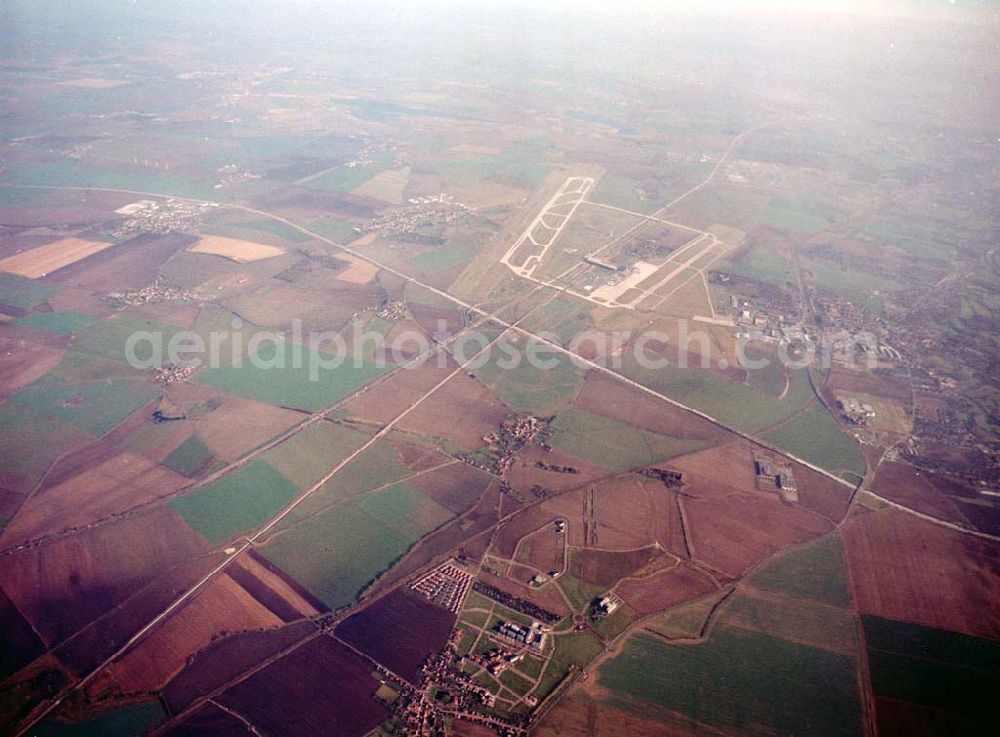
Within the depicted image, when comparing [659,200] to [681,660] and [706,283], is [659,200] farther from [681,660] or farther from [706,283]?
[681,660]

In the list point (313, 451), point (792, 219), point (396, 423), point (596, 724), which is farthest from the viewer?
point (792, 219)

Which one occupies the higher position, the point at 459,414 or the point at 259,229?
the point at 259,229

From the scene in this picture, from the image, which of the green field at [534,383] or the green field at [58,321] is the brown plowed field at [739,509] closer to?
the green field at [534,383]

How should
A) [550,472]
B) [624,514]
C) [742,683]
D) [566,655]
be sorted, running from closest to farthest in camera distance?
[742,683] < [566,655] < [624,514] < [550,472]

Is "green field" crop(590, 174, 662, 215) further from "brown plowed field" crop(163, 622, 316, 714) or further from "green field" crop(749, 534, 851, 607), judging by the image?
"brown plowed field" crop(163, 622, 316, 714)

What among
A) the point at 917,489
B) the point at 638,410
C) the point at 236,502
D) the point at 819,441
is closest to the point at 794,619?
the point at 917,489

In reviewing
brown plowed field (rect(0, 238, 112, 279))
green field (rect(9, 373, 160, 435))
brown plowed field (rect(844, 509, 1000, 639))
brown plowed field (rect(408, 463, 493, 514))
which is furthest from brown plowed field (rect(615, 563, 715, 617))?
brown plowed field (rect(0, 238, 112, 279))

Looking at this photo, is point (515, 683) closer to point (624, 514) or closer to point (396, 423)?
point (624, 514)

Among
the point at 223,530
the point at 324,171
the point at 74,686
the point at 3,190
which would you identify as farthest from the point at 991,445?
the point at 3,190
